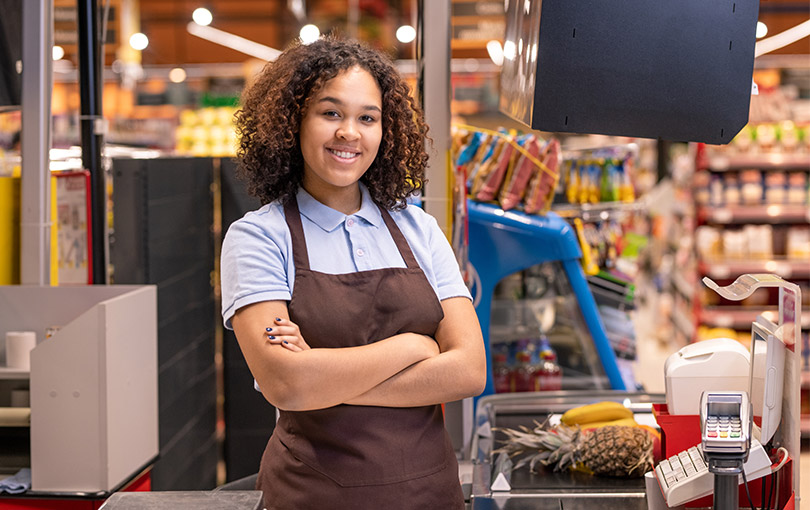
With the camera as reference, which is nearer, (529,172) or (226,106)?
(529,172)

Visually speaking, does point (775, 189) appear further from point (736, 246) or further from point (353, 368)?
point (353, 368)

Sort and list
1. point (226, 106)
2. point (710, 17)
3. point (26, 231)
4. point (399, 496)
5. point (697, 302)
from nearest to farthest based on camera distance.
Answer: point (399, 496)
point (710, 17)
point (26, 231)
point (697, 302)
point (226, 106)

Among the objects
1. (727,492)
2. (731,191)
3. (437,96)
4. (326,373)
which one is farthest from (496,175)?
(731,191)

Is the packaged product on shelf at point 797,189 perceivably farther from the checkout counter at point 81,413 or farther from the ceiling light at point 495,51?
the checkout counter at point 81,413

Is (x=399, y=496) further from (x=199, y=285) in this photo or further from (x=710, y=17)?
(x=199, y=285)

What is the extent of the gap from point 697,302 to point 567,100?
553 cm

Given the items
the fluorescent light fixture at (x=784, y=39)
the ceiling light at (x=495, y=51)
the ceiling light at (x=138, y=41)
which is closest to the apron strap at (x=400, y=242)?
the fluorescent light fixture at (x=784, y=39)

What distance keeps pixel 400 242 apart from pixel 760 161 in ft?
18.4

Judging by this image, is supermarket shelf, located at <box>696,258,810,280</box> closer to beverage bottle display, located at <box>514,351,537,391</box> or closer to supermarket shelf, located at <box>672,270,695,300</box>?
supermarket shelf, located at <box>672,270,695,300</box>

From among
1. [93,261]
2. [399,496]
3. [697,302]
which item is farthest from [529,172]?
[697,302]

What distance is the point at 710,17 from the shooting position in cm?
220

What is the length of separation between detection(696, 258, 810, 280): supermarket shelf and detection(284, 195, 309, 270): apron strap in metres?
5.60

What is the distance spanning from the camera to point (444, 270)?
7.05 feet

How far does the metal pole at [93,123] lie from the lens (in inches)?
142
